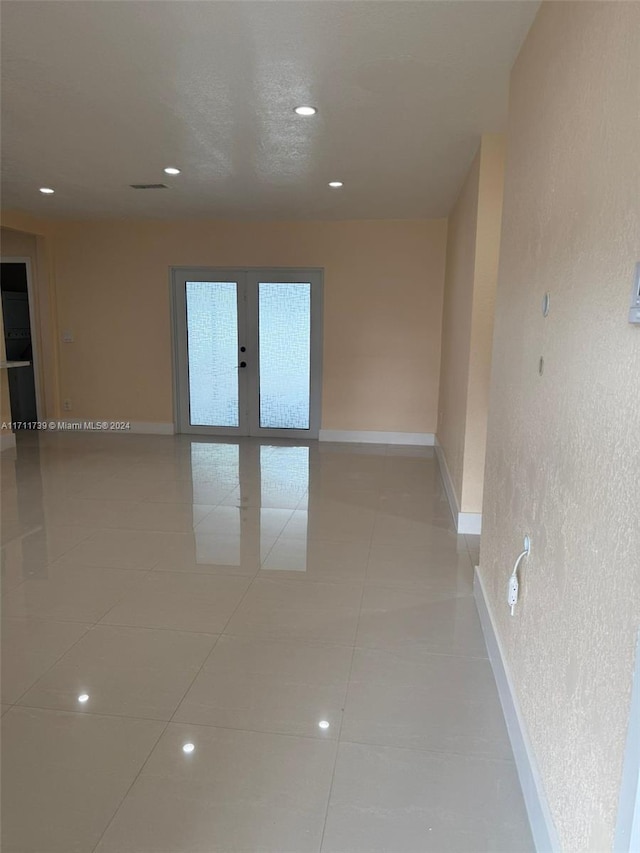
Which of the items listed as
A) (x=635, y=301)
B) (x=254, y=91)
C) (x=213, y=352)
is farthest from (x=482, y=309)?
(x=213, y=352)

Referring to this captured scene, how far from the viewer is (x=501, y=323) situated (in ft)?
7.95

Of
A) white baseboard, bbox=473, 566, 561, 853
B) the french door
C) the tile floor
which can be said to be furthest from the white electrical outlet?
the french door

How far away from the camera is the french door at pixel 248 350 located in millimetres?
6363

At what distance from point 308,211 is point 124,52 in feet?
11.0

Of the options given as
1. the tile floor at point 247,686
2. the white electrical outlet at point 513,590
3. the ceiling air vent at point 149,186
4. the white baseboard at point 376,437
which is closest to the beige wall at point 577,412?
the white electrical outlet at point 513,590

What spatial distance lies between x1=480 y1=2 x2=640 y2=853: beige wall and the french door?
171 inches

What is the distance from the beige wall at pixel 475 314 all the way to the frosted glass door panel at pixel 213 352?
3037 mm

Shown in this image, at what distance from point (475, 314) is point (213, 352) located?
3881 millimetres

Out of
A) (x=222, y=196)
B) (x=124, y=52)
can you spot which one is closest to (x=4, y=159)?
(x=222, y=196)

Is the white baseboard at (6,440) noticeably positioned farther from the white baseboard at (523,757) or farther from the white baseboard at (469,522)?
the white baseboard at (523,757)

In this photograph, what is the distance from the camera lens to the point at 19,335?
6961 mm

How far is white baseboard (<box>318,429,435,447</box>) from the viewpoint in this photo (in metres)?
6.33

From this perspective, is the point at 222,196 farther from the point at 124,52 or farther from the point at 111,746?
the point at 111,746

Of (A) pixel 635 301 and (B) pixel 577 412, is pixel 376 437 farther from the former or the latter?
(A) pixel 635 301
